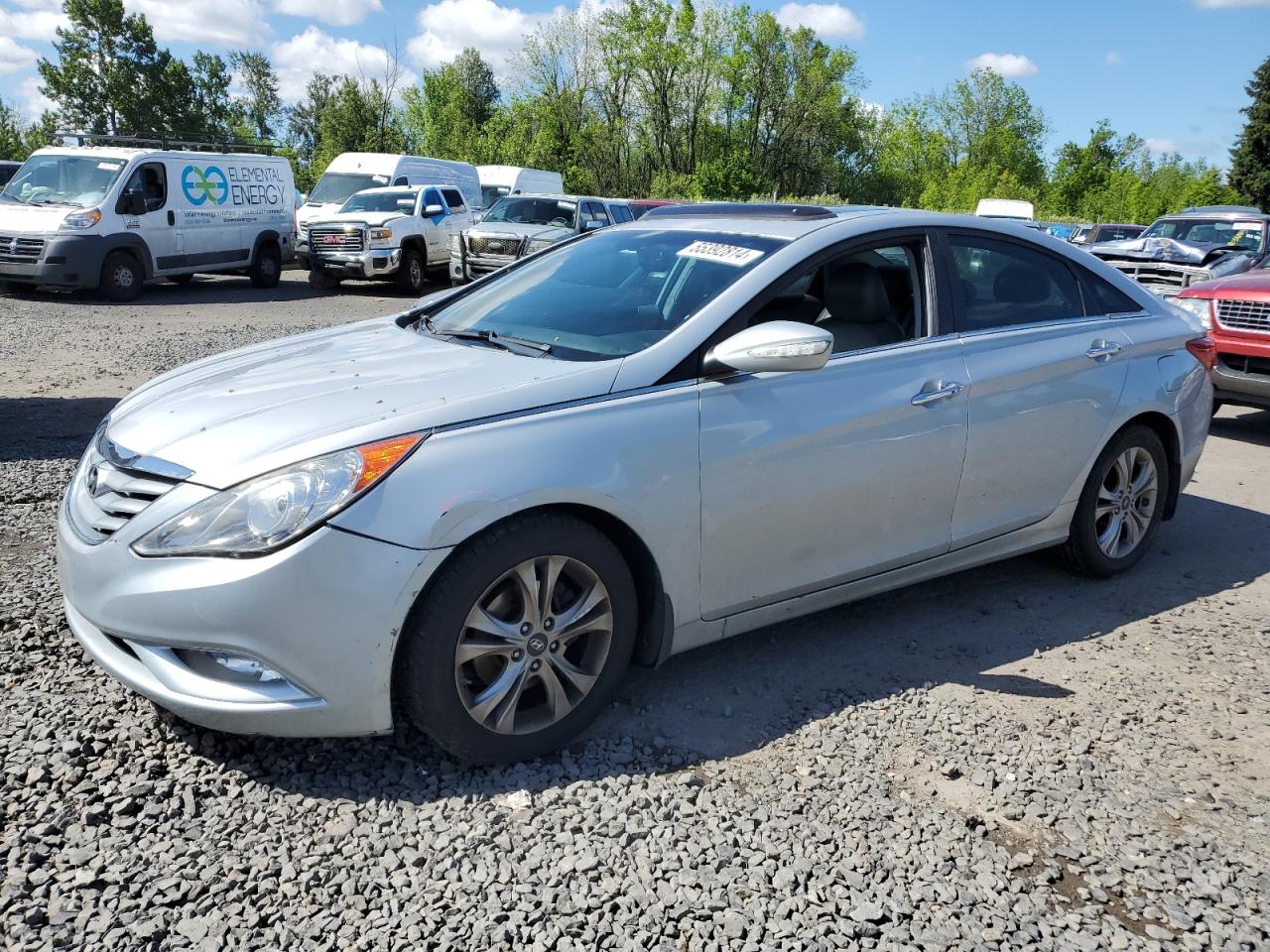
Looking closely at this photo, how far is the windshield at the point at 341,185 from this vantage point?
2081 cm

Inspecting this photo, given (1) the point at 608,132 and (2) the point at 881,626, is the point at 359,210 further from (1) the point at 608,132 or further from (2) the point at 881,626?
(1) the point at 608,132

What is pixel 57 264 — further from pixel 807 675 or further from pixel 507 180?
pixel 807 675

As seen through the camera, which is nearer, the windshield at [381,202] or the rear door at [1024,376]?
the rear door at [1024,376]

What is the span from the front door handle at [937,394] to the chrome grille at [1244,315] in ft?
18.8

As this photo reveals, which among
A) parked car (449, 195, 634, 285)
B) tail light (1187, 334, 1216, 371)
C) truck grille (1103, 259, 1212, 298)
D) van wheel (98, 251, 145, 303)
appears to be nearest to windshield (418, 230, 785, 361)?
tail light (1187, 334, 1216, 371)

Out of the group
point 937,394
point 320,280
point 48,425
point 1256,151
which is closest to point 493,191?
point 320,280

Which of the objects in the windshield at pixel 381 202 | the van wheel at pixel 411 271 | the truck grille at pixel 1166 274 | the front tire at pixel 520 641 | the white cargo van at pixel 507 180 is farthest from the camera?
the white cargo van at pixel 507 180

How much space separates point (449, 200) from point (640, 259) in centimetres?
1691

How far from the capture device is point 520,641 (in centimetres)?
292

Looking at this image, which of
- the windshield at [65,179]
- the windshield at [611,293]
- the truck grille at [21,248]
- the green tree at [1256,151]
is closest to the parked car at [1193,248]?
the windshield at [611,293]

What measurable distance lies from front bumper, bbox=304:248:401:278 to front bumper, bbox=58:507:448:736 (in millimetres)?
15659

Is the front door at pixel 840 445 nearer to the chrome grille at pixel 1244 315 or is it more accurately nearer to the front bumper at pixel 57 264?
the chrome grille at pixel 1244 315

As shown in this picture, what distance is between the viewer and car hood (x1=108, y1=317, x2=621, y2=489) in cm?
276

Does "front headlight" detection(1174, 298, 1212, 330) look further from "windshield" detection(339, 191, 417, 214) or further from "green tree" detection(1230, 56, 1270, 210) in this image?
"green tree" detection(1230, 56, 1270, 210)
